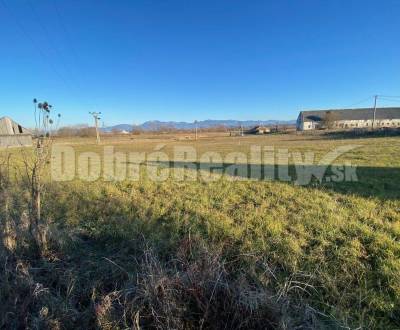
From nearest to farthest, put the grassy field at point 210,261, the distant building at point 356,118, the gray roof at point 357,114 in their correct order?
the grassy field at point 210,261, the distant building at point 356,118, the gray roof at point 357,114

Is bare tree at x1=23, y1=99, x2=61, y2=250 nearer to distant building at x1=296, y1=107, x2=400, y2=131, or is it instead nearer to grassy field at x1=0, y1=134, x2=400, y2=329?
grassy field at x1=0, y1=134, x2=400, y2=329

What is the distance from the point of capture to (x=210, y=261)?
8.00ft

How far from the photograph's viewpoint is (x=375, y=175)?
7.29m

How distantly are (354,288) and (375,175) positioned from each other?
231 inches

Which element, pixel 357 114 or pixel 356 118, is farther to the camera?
pixel 357 114

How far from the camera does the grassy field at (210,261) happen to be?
2.17 metres

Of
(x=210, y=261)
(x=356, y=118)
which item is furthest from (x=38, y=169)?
(x=356, y=118)

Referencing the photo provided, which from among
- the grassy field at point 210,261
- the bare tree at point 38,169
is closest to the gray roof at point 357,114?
the grassy field at point 210,261

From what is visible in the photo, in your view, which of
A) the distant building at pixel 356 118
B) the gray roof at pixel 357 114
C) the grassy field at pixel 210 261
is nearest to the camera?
the grassy field at pixel 210 261

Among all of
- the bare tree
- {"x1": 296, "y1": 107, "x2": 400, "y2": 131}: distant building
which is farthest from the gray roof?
the bare tree

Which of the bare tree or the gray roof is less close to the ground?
the gray roof

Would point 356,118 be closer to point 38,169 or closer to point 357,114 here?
point 357,114

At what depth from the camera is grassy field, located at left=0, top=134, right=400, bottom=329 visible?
7.11 feet

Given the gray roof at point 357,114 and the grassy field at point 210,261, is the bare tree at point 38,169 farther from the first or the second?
the gray roof at point 357,114
